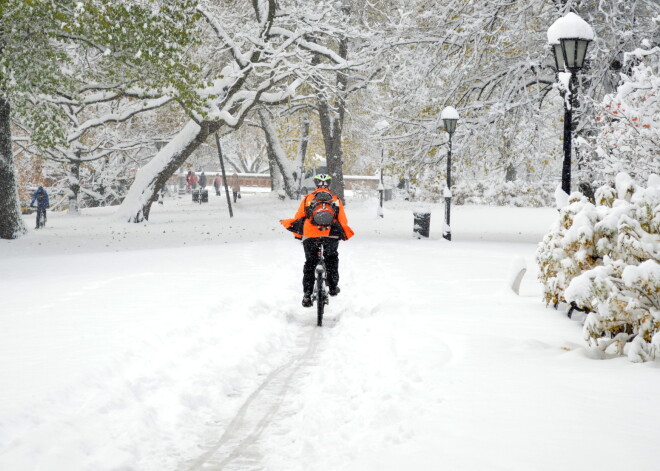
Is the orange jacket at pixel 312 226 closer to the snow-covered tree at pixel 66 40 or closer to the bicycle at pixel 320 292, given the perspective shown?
the bicycle at pixel 320 292

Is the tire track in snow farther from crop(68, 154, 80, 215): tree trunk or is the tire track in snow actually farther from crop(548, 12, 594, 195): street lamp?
crop(68, 154, 80, 215): tree trunk

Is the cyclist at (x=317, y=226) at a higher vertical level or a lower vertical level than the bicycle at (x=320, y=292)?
higher

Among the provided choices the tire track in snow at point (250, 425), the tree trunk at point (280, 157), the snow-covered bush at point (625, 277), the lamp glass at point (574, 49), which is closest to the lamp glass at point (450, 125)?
the lamp glass at point (574, 49)

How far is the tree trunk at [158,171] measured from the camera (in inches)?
1081

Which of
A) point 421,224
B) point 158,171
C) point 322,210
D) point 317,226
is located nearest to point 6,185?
point 158,171

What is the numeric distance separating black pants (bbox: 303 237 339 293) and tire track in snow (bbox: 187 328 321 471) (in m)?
2.43

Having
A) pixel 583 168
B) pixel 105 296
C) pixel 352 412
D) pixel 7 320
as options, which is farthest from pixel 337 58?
pixel 352 412

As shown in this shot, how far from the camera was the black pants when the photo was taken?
395 inches

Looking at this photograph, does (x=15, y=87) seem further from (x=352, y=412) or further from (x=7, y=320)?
(x=352, y=412)

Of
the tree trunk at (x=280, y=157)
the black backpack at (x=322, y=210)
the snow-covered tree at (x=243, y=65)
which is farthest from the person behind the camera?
the tree trunk at (x=280, y=157)

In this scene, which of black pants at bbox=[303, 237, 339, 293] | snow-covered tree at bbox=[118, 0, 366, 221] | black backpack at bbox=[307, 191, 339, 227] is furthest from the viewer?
snow-covered tree at bbox=[118, 0, 366, 221]

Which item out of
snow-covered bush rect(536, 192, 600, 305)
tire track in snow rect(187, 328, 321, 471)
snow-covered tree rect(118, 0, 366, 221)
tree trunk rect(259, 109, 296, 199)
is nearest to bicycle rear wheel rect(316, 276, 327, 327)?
tire track in snow rect(187, 328, 321, 471)

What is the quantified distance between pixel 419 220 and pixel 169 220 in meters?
11.8

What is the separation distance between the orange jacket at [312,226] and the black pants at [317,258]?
9cm
